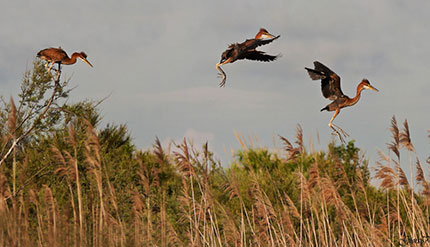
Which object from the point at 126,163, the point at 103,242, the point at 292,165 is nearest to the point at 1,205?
the point at 103,242

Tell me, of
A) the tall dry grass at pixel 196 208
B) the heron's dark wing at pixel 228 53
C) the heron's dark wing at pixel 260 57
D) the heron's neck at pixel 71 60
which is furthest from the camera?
the heron's neck at pixel 71 60

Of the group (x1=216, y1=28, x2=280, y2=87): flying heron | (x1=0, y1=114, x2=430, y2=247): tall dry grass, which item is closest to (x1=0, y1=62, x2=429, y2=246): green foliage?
(x1=0, y1=114, x2=430, y2=247): tall dry grass

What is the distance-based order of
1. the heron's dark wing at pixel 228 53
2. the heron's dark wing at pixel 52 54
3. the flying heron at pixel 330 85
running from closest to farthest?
1. the flying heron at pixel 330 85
2. the heron's dark wing at pixel 228 53
3. the heron's dark wing at pixel 52 54

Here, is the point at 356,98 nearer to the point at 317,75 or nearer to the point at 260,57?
the point at 317,75

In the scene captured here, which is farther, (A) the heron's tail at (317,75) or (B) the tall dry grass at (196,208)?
(A) the heron's tail at (317,75)

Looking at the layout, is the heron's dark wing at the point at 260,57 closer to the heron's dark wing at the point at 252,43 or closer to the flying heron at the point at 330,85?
the heron's dark wing at the point at 252,43

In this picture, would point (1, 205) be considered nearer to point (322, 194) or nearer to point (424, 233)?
point (322, 194)

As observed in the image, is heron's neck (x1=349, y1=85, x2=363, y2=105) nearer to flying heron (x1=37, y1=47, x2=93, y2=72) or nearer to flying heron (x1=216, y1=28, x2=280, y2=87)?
flying heron (x1=216, y1=28, x2=280, y2=87)

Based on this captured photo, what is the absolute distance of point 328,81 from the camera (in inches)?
299

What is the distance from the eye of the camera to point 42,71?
52.0 feet

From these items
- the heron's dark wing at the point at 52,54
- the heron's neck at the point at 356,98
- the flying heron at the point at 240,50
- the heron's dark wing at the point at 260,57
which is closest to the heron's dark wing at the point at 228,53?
the flying heron at the point at 240,50

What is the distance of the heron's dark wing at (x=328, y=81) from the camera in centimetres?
754

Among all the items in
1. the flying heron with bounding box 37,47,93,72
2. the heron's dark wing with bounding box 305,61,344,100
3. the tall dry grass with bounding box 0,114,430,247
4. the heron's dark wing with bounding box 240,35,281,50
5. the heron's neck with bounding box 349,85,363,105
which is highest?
the flying heron with bounding box 37,47,93,72

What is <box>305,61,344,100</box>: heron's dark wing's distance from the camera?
754cm
